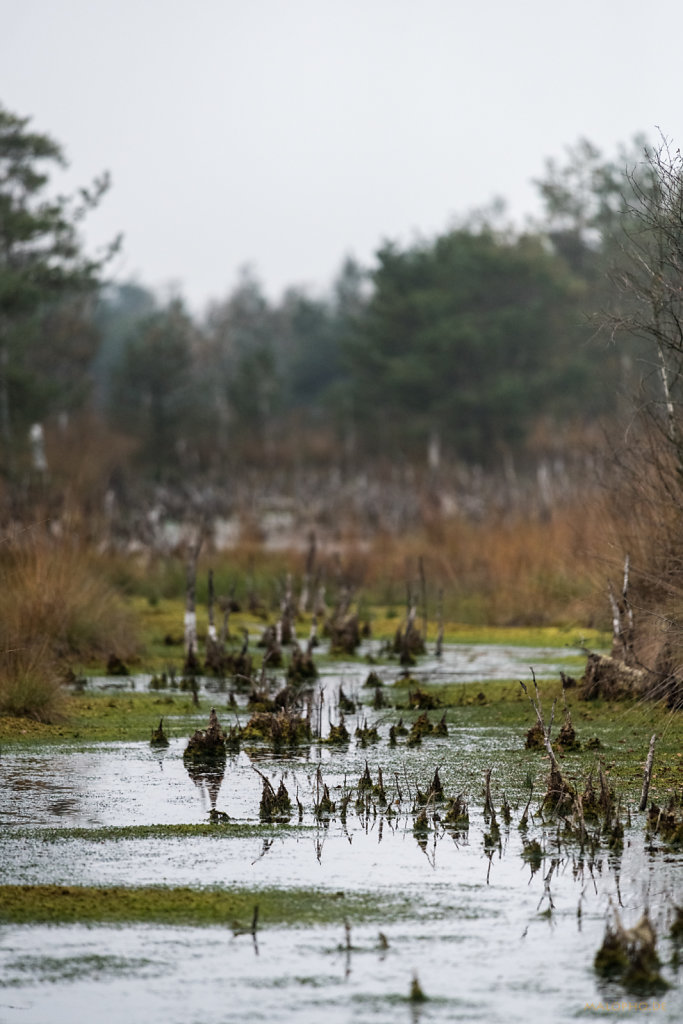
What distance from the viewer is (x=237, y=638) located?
20.6 m

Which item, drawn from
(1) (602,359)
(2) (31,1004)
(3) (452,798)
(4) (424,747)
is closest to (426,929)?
(2) (31,1004)

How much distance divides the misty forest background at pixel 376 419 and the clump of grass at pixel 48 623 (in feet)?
8.29

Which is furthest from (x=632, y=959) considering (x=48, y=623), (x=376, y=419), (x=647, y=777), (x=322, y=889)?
(x=376, y=419)

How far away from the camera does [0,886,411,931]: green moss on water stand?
724 centimetres

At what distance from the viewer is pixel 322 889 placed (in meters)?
7.78

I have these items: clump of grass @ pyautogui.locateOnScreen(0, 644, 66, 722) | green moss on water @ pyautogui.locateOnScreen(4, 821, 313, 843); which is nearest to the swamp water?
green moss on water @ pyautogui.locateOnScreen(4, 821, 313, 843)

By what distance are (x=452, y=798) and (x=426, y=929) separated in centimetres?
284

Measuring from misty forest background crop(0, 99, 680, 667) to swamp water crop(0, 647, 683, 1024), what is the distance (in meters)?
5.05

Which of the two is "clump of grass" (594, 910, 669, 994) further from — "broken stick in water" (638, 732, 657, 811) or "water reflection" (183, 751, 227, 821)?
"water reflection" (183, 751, 227, 821)

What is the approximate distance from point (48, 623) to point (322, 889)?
9.04 m

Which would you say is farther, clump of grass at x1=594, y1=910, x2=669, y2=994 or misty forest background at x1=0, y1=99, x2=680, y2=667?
misty forest background at x1=0, y1=99, x2=680, y2=667

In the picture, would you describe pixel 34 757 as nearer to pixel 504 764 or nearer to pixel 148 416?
pixel 504 764

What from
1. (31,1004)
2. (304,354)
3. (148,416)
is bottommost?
(31,1004)

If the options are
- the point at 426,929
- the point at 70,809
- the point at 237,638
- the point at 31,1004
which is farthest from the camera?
the point at 237,638
